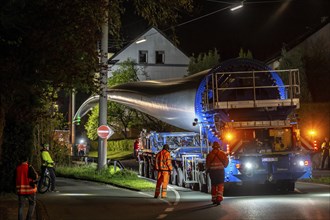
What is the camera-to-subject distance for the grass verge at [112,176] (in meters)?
20.6

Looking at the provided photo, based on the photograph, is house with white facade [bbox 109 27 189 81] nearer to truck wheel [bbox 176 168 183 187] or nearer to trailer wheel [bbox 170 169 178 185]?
trailer wheel [bbox 170 169 178 185]

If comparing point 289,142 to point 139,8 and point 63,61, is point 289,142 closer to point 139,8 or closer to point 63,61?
point 139,8

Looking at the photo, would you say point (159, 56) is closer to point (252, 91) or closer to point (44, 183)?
point (44, 183)

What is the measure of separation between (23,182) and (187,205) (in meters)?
4.87

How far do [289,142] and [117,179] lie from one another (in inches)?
341

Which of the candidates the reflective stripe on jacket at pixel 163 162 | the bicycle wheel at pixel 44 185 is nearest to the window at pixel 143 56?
the bicycle wheel at pixel 44 185

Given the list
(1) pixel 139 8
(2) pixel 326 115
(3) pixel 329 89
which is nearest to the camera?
(1) pixel 139 8

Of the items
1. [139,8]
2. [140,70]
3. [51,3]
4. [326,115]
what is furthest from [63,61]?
[140,70]

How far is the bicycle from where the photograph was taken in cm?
1870

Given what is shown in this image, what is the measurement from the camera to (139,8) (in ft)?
43.7

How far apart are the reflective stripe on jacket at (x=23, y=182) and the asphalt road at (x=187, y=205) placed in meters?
1.64

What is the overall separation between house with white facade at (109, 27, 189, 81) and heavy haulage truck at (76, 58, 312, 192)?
35.5m

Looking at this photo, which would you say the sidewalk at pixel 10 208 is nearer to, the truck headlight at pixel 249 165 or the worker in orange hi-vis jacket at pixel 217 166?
the worker in orange hi-vis jacket at pixel 217 166

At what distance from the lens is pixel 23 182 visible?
11422 millimetres
